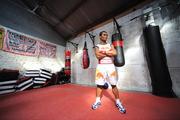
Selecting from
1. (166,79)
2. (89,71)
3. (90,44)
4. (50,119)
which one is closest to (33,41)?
(90,44)

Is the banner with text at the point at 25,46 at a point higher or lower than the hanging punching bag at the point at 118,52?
higher

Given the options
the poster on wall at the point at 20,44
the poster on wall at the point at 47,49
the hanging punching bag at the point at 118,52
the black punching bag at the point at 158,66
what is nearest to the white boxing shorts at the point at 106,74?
the hanging punching bag at the point at 118,52

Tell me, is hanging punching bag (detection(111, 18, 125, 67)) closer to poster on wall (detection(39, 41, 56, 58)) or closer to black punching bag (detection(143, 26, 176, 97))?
black punching bag (detection(143, 26, 176, 97))

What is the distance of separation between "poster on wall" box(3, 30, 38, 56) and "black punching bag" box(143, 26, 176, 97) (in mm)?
4892

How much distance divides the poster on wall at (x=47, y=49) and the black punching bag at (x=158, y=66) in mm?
4851

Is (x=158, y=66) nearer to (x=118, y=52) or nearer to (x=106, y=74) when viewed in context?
(x=118, y=52)

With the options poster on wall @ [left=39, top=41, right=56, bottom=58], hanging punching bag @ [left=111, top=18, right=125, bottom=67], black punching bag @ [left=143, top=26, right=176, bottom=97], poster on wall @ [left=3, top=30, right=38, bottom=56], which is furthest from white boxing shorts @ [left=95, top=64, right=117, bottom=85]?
poster on wall @ [left=39, top=41, right=56, bottom=58]

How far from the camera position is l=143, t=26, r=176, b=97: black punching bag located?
2118 mm

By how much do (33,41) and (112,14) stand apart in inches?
158

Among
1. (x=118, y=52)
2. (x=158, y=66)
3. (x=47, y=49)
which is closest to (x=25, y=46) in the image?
(x=47, y=49)

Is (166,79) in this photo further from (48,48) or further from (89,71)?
(48,48)

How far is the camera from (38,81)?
3.97 meters

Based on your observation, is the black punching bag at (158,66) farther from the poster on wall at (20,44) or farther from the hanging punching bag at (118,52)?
the poster on wall at (20,44)

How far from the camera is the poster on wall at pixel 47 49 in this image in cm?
485
